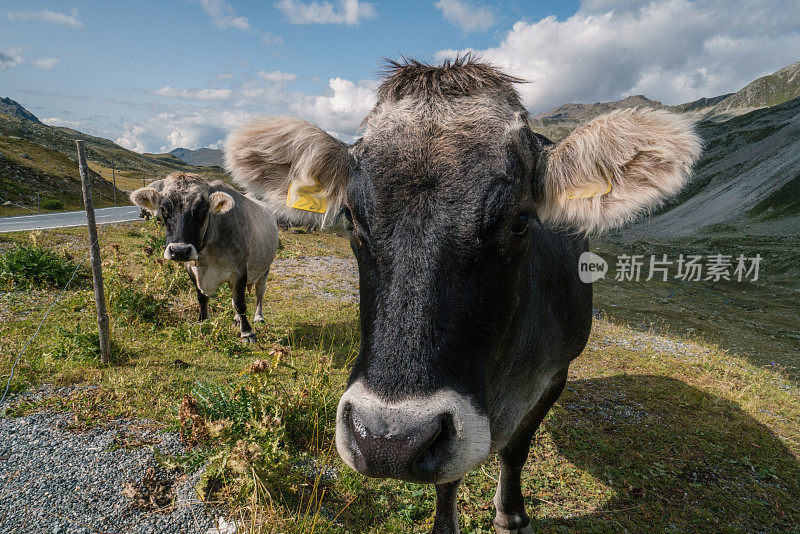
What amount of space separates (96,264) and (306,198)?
451cm

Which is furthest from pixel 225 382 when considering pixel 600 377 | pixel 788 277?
pixel 788 277

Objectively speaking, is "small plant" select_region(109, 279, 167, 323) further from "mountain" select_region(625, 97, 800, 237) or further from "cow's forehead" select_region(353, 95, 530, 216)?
"mountain" select_region(625, 97, 800, 237)

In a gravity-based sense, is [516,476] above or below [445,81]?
below

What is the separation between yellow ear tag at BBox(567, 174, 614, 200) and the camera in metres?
2.56

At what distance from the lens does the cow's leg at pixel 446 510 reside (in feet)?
11.5

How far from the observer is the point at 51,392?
17.1ft

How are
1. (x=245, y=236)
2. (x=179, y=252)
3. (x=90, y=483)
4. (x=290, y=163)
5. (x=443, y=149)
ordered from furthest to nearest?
1. (x=245, y=236)
2. (x=179, y=252)
3. (x=90, y=483)
4. (x=290, y=163)
5. (x=443, y=149)

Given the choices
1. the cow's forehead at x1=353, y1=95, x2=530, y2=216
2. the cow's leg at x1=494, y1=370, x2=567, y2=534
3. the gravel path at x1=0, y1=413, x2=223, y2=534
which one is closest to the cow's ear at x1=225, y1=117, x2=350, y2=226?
the cow's forehead at x1=353, y1=95, x2=530, y2=216

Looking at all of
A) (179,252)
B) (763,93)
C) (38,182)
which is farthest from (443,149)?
(763,93)

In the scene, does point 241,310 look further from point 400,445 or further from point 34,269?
point 400,445

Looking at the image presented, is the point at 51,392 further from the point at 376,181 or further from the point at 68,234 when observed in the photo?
the point at 68,234

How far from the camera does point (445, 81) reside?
108 inches

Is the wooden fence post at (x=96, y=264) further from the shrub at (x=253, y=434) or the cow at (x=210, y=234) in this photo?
the shrub at (x=253, y=434)

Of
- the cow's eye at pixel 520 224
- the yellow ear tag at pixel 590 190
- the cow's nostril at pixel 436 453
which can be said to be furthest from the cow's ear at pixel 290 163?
the cow's nostril at pixel 436 453
